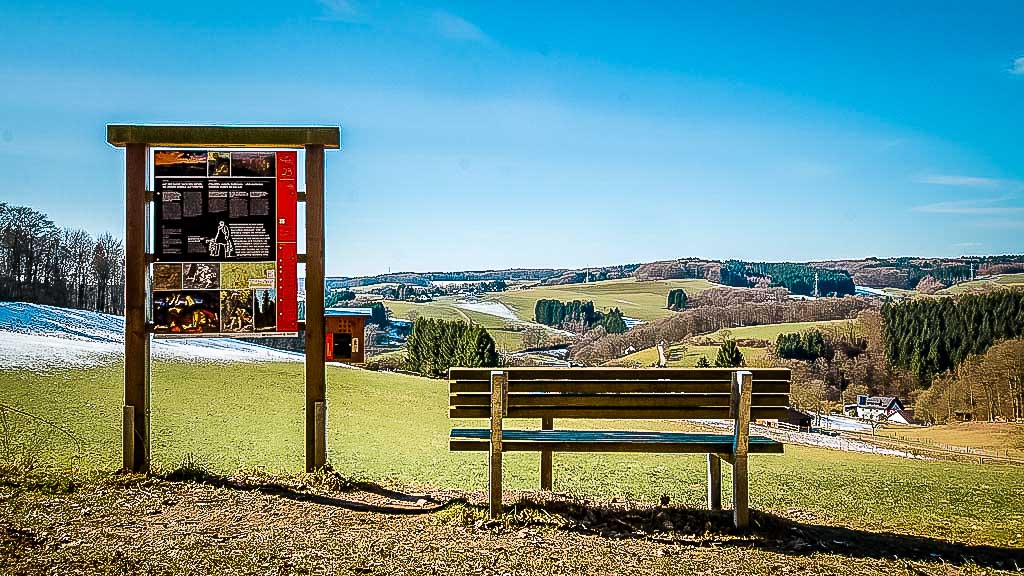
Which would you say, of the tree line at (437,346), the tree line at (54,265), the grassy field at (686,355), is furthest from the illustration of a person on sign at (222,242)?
the grassy field at (686,355)

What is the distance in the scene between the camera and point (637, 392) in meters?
6.07

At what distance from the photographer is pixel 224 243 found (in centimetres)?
769

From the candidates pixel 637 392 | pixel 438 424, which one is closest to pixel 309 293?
pixel 637 392

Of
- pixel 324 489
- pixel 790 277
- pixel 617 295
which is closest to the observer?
Result: pixel 324 489

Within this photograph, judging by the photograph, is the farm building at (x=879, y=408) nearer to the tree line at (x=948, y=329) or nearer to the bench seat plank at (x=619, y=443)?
the tree line at (x=948, y=329)

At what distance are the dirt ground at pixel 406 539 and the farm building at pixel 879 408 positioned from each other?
213 ft

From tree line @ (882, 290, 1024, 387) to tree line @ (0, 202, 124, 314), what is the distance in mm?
68524

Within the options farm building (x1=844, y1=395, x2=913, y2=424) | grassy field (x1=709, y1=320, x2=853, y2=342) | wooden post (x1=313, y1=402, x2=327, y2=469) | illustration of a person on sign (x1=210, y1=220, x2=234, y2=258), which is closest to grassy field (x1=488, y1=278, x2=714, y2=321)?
grassy field (x1=709, y1=320, x2=853, y2=342)

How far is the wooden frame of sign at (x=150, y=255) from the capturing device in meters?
7.57

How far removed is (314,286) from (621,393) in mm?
3446

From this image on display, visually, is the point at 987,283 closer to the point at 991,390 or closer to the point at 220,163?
the point at 991,390

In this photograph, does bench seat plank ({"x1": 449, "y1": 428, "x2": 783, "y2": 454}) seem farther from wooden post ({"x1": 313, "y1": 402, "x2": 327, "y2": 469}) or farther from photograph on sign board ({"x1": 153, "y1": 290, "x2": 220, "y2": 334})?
photograph on sign board ({"x1": 153, "y1": 290, "x2": 220, "y2": 334})

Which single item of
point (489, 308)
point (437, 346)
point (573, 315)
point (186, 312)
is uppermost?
point (186, 312)

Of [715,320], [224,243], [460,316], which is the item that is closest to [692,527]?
[224,243]
